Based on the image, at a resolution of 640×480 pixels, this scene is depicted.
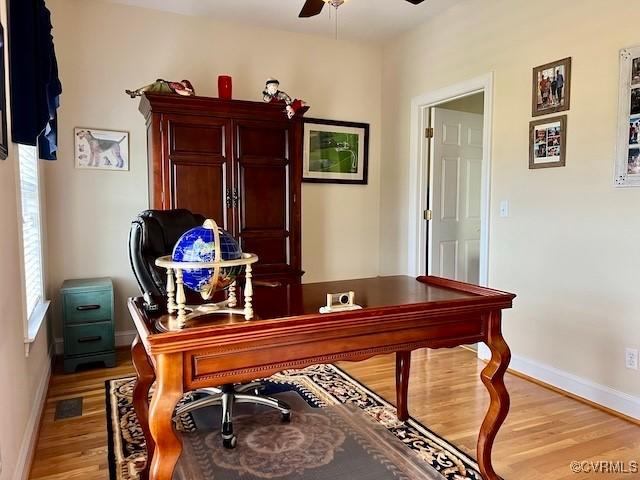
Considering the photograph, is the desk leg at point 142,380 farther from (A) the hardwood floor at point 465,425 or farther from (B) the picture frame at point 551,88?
A: (B) the picture frame at point 551,88

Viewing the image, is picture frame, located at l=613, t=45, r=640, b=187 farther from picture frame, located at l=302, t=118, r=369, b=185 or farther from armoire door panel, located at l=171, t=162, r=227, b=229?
armoire door panel, located at l=171, t=162, r=227, b=229

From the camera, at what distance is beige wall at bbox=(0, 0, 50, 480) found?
1670mm

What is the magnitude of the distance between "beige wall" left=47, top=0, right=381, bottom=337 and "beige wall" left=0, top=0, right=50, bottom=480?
4.66 ft

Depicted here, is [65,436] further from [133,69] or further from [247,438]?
[133,69]

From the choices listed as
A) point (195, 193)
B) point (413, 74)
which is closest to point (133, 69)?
point (195, 193)

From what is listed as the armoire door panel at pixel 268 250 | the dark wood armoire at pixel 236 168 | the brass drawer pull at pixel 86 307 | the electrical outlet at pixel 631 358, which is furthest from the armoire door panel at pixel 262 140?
the electrical outlet at pixel 631 358

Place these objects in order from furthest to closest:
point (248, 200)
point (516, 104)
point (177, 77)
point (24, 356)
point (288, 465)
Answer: point (177, 77) < point (248, 200) < point (516, 104) < point (24, 356) < point (288, 465)

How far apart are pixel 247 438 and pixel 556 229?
225 centimetres

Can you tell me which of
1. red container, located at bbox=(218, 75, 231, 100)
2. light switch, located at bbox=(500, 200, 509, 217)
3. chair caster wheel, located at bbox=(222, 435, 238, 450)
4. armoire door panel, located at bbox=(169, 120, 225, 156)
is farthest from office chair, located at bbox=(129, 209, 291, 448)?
light switch, located at bbox=(500, 200, 509, 217)

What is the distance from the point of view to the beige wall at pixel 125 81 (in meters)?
3.54

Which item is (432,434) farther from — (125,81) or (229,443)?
(125,81)

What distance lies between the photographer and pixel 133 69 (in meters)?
3.71

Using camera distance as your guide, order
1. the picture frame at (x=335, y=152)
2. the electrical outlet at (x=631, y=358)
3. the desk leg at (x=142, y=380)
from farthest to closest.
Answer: the picture frame at (x=335, y=152)
the electrical outlet at (x=631, y=358)
the desk leg at (x=142, y=380)

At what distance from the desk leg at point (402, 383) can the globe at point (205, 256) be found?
1.28m
